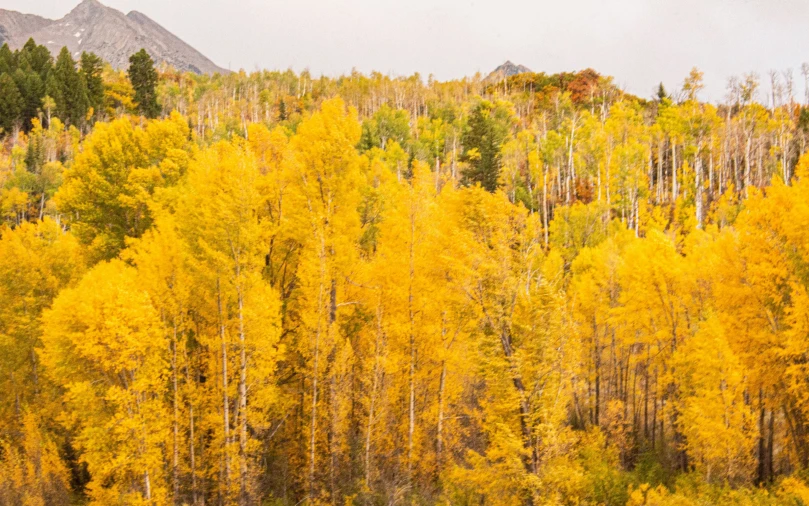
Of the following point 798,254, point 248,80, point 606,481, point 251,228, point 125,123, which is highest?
point 248,80

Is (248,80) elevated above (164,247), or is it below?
above

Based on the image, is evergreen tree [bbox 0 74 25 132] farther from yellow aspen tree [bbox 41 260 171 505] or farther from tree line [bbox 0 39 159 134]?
yellow aspen tree [bbox 41 260 171 505]

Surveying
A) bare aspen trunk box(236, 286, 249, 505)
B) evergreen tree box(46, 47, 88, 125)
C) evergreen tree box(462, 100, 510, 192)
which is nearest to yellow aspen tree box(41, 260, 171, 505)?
bare aspen trunk box(236, 286, 249, 505)

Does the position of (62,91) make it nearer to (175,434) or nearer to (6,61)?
(6,61)

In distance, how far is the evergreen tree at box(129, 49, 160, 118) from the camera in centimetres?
6588

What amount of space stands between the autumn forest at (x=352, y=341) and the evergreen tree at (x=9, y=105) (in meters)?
62.2

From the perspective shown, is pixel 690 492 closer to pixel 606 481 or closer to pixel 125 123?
pixel 606 481

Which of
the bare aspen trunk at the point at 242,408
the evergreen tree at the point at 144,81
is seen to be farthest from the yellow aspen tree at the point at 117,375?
the evergreen tree at the point at 144,81

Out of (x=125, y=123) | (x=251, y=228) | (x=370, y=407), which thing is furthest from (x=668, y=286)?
(x=125, y=123)

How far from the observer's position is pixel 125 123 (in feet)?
77.3

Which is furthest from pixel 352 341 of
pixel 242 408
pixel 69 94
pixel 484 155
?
pixel 69 94

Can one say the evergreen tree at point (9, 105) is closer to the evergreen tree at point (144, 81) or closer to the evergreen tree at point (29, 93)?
the evergreen tree at point (29, 93)

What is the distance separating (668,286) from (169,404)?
21738 millimetres

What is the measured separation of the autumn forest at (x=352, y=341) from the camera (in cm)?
1475
